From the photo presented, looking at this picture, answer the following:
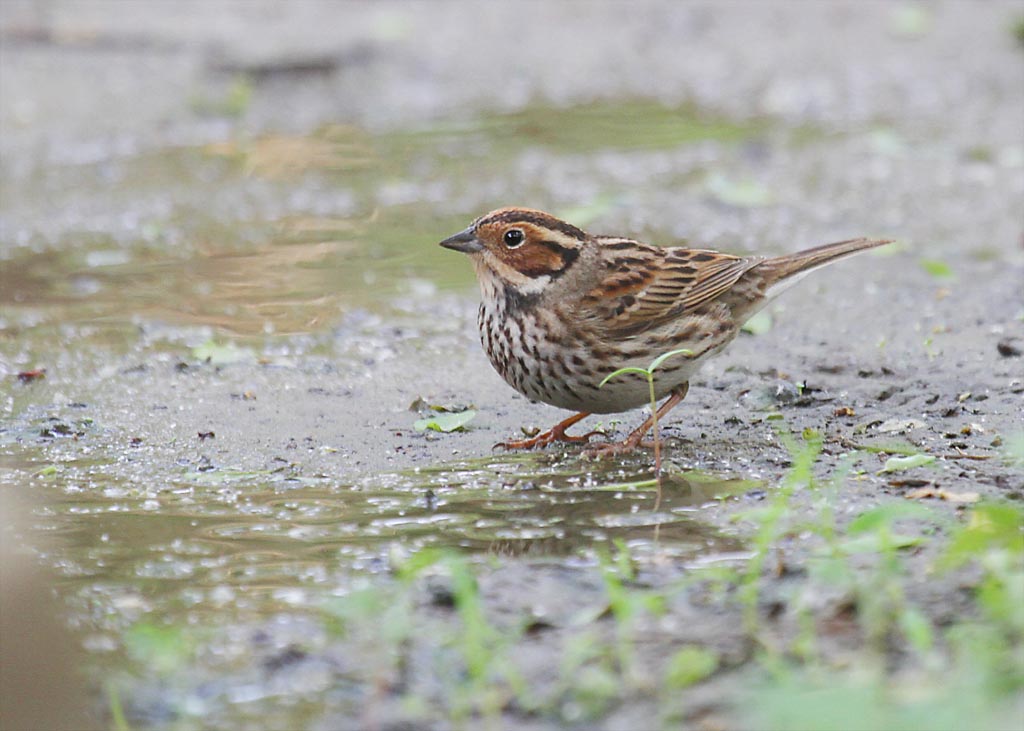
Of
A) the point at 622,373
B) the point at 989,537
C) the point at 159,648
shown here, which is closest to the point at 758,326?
the point at 622,373

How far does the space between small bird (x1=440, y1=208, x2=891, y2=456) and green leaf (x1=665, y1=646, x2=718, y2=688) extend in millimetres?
2306

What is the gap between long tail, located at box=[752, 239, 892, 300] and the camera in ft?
23.3

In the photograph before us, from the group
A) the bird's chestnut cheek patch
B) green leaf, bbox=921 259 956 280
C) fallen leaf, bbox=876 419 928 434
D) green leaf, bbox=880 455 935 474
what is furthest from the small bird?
green leaf, bbox=921 259 956 280

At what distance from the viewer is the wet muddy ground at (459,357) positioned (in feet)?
14.3

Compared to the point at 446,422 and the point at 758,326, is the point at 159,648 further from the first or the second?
the point at 758,326

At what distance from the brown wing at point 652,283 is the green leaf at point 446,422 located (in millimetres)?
867

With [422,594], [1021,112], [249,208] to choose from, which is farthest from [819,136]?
[422,594]

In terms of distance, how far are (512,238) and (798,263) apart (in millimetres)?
1522

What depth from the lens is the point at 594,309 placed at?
6512 mm

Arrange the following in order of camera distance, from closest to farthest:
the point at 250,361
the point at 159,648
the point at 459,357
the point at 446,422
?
the point at 159,648 < the point at 446,422 < the point at 250,361 < the point at 459,357

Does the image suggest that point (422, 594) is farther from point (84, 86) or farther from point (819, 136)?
point (84, 86)

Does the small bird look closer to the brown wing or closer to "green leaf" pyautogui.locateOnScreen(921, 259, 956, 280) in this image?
the brown wing

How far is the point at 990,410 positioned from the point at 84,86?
9.69m

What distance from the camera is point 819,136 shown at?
40.3ft
